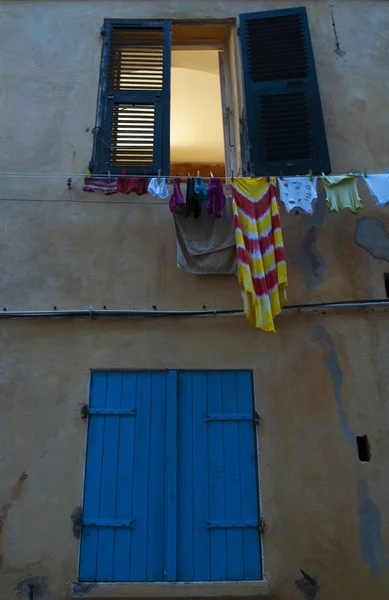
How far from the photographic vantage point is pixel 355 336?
4.98m

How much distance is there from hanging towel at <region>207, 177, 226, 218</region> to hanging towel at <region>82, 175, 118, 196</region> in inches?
40.3

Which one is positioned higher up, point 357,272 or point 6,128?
point 6,128

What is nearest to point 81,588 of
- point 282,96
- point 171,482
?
point 171,482

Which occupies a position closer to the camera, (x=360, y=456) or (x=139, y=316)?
(x=360, y=456)

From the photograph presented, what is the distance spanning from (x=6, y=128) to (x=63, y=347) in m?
2.69

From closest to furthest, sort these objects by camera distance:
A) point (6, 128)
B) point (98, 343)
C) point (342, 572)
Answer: point (342, 572)
point (98, 343)
point (6, 128)

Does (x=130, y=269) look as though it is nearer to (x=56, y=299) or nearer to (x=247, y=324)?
(x=56, y=299)

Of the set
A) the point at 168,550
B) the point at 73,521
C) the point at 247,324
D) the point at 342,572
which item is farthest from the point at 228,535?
the point at 247,324

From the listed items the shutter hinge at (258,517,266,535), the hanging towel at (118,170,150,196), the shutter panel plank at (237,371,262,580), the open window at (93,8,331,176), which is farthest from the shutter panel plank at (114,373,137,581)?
the open window at (93,8,331,176)

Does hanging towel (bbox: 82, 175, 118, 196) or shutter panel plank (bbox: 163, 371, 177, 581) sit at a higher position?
hanging towel (bbox: 82, 175, 118, 196)

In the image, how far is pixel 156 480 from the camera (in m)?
4.48

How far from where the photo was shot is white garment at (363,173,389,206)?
196 inches

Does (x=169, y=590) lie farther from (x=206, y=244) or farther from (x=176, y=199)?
(x=176, y=199)

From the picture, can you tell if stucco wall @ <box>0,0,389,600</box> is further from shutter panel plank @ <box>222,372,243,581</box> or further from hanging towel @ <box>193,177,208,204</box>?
hanging towel @ <box>193,177,208,204</box>
